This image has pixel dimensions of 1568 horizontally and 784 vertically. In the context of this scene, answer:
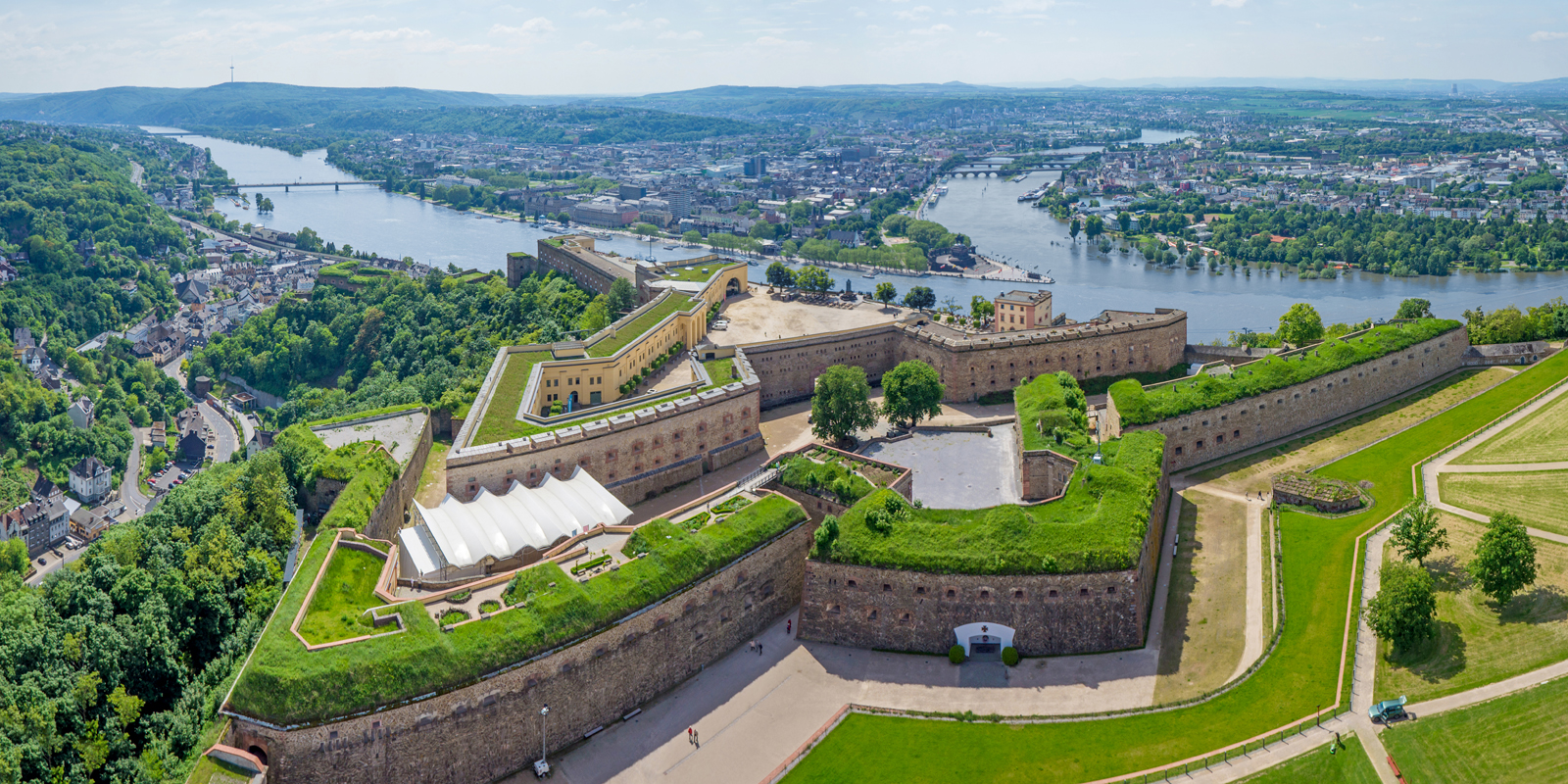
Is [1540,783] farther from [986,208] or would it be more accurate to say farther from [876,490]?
[986,208]

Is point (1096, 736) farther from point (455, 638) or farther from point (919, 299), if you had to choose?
point (919, 299)

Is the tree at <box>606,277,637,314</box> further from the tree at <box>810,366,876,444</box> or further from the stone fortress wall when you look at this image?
the tree at <box>810,366,876,444</box>

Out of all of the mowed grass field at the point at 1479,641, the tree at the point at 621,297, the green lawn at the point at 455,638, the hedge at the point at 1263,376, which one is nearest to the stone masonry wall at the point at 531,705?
the green lawn at the point at 455,638

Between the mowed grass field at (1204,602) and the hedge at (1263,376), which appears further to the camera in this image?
the hedge at (1263,376)

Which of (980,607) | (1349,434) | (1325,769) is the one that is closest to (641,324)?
(980,607)

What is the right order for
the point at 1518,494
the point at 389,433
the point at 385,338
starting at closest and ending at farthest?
1. the point at 1518,494
2. the point at 389,433
3. the point at 385,338

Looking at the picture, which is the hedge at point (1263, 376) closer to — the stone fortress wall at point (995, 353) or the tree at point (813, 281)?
the stone fortress wall at point (995, 353)

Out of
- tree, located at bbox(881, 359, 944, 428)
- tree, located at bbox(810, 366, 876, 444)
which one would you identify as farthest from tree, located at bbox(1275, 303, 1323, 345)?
tree, located at bbox(810, 366, 876, 444)
